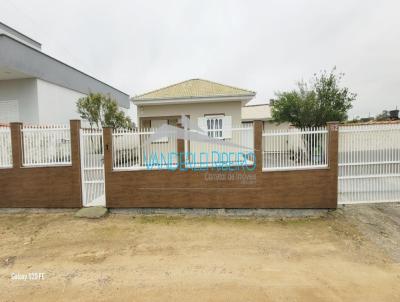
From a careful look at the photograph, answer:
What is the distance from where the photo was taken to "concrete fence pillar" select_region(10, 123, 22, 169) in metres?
6.62

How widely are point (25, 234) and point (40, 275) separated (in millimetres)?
2199

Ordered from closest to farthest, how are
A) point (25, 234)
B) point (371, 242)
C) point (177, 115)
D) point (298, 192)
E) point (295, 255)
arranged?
1. point (295, 255)
2. point (371, 242)
3. point (25, 234)
4. point (298, 192)
5. point (177, 115)

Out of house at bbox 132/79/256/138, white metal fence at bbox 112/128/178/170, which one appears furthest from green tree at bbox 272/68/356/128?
white metal fence at bbox 112/128/178/170

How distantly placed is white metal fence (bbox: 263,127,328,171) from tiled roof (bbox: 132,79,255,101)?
4.35 metres

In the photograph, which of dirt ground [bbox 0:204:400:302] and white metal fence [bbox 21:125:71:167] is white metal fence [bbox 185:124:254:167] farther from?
white metal fence [bbox 21:125:71:167]

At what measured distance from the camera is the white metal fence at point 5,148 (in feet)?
22.0

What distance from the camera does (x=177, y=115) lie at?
10.9 m

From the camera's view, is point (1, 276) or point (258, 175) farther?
point (258, 175)

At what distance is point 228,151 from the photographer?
6625 millimetres

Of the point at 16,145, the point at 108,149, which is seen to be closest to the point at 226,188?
the point at 108,149

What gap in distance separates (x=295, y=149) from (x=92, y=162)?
577cm

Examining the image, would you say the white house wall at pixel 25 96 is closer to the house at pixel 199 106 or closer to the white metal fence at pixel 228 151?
the house at pixel 199 106

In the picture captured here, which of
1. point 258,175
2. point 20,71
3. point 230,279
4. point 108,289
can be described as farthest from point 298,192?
point 20,71

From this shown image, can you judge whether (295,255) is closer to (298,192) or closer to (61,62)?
(298,192)
